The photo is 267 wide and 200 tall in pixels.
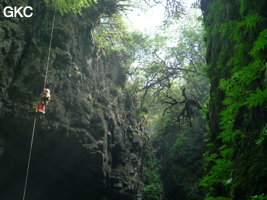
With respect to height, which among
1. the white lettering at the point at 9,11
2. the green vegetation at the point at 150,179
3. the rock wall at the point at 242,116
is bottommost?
the green vegetation at the point at 150,179

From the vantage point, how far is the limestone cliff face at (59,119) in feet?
24.0

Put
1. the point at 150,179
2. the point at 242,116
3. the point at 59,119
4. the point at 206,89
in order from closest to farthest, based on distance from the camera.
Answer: the point at 242,116 < the point at 59,119 < the point at 150,179 < the point at 206,89

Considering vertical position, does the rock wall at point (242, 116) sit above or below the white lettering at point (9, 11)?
below

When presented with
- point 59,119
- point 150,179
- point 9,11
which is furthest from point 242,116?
point 150,179

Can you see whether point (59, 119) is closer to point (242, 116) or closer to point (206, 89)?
point (242, 116)

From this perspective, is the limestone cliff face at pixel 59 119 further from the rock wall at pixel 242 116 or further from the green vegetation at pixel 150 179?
the rock wall at pixel 242 116

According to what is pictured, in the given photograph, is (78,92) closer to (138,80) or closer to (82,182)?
(82,182)

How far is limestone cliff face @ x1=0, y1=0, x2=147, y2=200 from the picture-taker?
24.0 feet

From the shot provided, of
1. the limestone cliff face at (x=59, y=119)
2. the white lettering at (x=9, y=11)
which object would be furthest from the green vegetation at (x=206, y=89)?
the white lettering at (x=9, y=11)

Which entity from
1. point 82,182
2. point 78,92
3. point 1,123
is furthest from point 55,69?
point 82,182

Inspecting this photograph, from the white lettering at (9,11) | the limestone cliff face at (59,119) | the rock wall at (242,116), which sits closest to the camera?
the rock wall at (242,116)

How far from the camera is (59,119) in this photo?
834 cm

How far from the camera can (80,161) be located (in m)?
8.91

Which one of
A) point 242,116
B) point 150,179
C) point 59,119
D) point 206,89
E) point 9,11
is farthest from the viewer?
point 206,89
